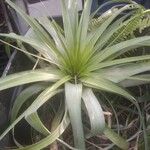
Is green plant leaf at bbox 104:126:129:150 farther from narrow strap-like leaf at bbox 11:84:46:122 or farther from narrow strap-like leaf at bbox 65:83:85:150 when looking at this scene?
narrow strap-like leaf at bbox 11:84:46:122

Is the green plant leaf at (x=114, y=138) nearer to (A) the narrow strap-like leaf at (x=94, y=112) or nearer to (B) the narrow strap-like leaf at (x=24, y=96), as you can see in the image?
(A) the narrow strap-like leaf at (x=94, y=112)

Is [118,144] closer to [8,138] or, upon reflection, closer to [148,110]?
[148,110]

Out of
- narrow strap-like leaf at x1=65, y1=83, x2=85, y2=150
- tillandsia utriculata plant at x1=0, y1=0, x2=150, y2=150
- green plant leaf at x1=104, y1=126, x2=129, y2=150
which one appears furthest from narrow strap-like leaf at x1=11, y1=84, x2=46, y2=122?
green plant leaf at x1=104, y1=126, x2=129, y2=150

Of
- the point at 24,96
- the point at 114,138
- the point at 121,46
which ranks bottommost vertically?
the point at 114,138

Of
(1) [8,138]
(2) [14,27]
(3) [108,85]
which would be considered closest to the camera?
(3) [108,85]

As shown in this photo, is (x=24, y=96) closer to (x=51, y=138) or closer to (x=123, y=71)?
(x=51, y=138)

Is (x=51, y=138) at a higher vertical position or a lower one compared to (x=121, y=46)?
lower

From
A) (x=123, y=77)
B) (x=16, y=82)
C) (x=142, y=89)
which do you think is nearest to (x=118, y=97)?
(x=142, y=89)

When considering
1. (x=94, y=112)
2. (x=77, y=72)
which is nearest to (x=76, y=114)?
(x=94, y=112)
